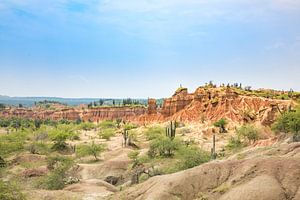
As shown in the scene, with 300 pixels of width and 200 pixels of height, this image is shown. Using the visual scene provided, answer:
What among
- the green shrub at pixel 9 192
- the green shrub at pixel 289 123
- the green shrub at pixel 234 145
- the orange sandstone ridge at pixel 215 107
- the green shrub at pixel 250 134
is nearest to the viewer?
the green shrub at pixel 9 192

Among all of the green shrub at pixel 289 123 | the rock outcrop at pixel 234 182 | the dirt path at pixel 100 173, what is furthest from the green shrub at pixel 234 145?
the rock outcrop at pixel 234 182

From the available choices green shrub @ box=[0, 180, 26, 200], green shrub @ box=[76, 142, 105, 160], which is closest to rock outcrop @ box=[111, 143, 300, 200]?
green shrub @ box=[0, 180, 26, 200]

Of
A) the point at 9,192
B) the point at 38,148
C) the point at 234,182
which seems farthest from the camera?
the point at 38,148

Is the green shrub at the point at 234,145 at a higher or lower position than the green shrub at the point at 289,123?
lower

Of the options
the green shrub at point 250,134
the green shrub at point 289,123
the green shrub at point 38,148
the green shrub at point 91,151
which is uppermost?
the green shrub at point 289,123

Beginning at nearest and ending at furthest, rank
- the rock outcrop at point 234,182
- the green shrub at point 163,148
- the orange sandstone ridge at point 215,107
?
1. the rock outcrop at point 234,182
2. the green shrub at point 163,148
3. the orange sandstone ridge at point 215,107

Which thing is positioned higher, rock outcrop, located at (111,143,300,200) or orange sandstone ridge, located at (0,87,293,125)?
orange sandstone ridge, located at (0,87,293,125)

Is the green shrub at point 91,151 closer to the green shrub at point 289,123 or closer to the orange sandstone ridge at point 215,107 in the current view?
the green shrub at point 289,123

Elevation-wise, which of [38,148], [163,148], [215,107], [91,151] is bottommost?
[38,148]

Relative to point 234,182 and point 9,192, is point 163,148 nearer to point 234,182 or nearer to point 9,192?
point 234,182

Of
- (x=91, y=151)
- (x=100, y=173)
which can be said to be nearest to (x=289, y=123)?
(x=100, y=173)

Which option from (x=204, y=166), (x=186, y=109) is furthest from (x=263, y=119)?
(x=204, y=166)

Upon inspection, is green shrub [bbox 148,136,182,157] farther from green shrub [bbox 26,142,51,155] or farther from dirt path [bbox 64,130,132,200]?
green shrub [bbox 26,142,51,155]

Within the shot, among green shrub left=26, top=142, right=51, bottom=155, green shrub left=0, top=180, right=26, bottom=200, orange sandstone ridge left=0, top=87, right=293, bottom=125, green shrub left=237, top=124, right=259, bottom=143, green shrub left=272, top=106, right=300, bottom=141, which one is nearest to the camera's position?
green shrub left=0, top=180, right=26, bottom=200
